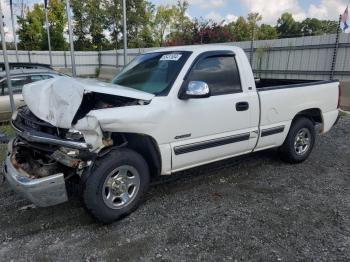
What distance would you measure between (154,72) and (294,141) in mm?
2712

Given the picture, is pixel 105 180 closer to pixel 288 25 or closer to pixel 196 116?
pixel 196 116

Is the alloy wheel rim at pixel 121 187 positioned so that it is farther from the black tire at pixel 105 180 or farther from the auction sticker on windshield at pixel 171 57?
the auction sticker on windshield at pixel 171 57

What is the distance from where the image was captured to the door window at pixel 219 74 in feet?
13.8

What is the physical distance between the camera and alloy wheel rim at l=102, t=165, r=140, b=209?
11.5 ft

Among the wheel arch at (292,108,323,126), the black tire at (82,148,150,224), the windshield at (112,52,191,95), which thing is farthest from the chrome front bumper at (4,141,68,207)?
the wheel arch at (292,108,323,126)

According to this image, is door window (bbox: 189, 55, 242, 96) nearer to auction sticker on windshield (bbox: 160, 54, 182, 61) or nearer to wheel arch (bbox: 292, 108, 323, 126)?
auction sticker on windshield (bbox: 160, 54, 182, 61)

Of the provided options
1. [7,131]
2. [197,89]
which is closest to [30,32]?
[7,131]

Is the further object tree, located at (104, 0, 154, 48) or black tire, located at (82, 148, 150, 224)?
tree, located at (104, 0, 154, 48)

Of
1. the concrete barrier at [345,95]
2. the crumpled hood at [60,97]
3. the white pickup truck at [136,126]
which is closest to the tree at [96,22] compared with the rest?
the concrete barrier at [345,95]

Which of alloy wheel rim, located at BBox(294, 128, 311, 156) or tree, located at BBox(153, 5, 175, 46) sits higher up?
tree, located at BBox(153, 5, 175, 46)

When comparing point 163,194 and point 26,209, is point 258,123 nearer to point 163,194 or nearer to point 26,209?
A: point 163,194

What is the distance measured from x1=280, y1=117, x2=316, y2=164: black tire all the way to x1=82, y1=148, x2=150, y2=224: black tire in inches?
109

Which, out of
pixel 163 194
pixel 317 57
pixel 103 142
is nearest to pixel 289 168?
pixel 163 194

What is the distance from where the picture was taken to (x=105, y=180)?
342 cm
